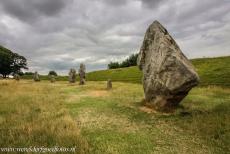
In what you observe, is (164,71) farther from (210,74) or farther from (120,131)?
(210,74)

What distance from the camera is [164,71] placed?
56.5 ft

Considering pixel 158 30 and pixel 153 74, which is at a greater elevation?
pixel 158 30

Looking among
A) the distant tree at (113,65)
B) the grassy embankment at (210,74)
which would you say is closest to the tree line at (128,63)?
the distant tree at (113,65)

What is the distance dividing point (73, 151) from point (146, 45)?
13541 mm

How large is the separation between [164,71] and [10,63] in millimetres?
84727

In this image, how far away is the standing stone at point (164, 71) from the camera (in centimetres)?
1623

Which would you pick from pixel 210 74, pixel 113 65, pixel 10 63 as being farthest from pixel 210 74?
pixel 113 65

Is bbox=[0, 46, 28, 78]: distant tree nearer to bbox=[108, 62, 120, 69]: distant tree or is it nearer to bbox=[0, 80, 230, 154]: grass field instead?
bbox=[108, 62, 120, 69]: distant tree

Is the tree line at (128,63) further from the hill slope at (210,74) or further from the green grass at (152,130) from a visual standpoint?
the green grass at (152,130)

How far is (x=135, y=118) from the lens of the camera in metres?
14.9

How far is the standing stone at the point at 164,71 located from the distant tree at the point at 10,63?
77.2 metres

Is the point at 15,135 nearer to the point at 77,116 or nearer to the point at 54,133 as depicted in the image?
the point at 54,133

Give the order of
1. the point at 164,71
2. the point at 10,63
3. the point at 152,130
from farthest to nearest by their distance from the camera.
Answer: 1. the point at 10,63
2. the point at 164,71
3. the point at 152,130

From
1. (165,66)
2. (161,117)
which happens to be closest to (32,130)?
(161,117)
